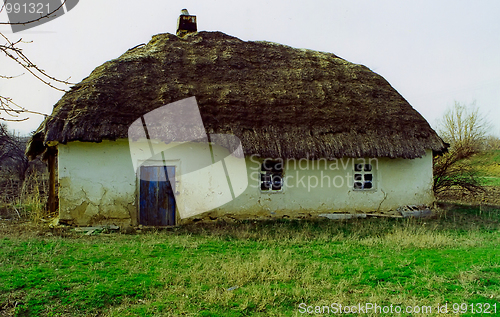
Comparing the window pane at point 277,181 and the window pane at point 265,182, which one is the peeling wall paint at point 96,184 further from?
the window pane at point 277,181

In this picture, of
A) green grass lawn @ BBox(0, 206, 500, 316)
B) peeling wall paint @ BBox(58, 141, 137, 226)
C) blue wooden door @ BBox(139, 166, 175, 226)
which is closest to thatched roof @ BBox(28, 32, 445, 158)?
peeling wall paint @ BBox(58, 141, 137, 226)

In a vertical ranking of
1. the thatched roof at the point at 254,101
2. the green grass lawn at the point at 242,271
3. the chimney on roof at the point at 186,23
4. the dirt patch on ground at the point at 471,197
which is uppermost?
the chimney on roof at the point at 186,23

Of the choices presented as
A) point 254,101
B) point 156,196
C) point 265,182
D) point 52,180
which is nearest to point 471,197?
point 265,182

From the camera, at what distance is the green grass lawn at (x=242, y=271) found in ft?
14.8

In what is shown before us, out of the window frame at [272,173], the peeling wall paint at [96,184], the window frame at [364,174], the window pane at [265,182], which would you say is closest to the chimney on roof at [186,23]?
the peeling wall paint at [96,184]

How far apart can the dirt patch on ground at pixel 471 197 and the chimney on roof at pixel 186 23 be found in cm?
1029

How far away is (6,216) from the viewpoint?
1032cm

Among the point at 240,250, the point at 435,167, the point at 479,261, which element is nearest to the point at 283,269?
the point at 240,250

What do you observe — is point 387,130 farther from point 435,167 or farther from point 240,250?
point 240,250

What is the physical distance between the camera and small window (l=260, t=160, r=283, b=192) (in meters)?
9.76

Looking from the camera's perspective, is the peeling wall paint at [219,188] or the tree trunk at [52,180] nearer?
the peeling wall paint at [219,188]

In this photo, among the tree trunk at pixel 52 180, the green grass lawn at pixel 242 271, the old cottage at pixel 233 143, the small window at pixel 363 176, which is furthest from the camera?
the tree trunk at pixel 52 180

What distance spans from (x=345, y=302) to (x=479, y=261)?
2.88 metres

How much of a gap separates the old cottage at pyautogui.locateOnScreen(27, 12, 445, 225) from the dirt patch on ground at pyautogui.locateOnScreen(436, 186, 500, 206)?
151 inches
